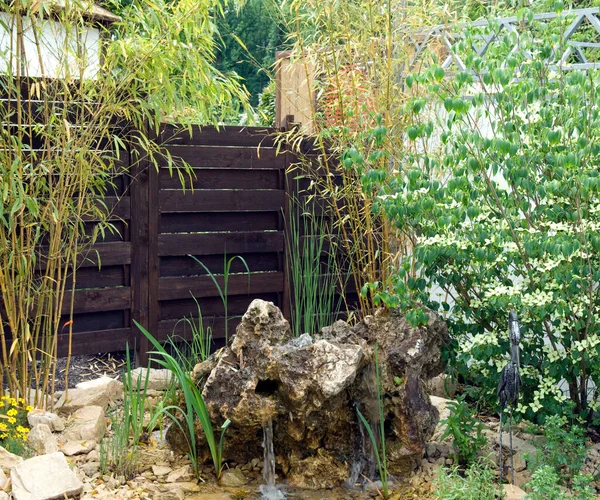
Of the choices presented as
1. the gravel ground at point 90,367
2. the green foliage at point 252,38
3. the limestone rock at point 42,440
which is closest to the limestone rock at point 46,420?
the limestone rock at point 42,440

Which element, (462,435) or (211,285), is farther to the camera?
(211,285)

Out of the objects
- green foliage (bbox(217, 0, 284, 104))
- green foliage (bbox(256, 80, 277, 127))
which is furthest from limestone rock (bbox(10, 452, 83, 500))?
green foliage (bbox(217, 0, 284, 104))

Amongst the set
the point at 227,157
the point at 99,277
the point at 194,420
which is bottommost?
the point at 194,420

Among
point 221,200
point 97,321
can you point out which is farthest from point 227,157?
point 97,321

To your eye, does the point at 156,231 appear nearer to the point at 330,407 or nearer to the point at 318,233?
the point at 318,233

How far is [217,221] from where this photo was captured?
507 cm

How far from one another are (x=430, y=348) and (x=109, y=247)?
2185 mm

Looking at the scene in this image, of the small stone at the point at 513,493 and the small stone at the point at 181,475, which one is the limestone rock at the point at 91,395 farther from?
the small stone at the point at 513,493

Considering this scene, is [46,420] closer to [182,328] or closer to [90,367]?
[90,367]

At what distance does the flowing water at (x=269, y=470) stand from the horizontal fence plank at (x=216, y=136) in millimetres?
2104

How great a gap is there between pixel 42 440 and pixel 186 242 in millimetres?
1824

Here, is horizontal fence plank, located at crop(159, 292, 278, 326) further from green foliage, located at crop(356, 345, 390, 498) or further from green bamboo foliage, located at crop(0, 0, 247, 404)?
green foliage, located at crop(356, 345, 390, 498)

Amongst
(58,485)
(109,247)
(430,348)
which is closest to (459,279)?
(430,348)

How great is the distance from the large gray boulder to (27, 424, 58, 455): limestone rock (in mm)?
535
